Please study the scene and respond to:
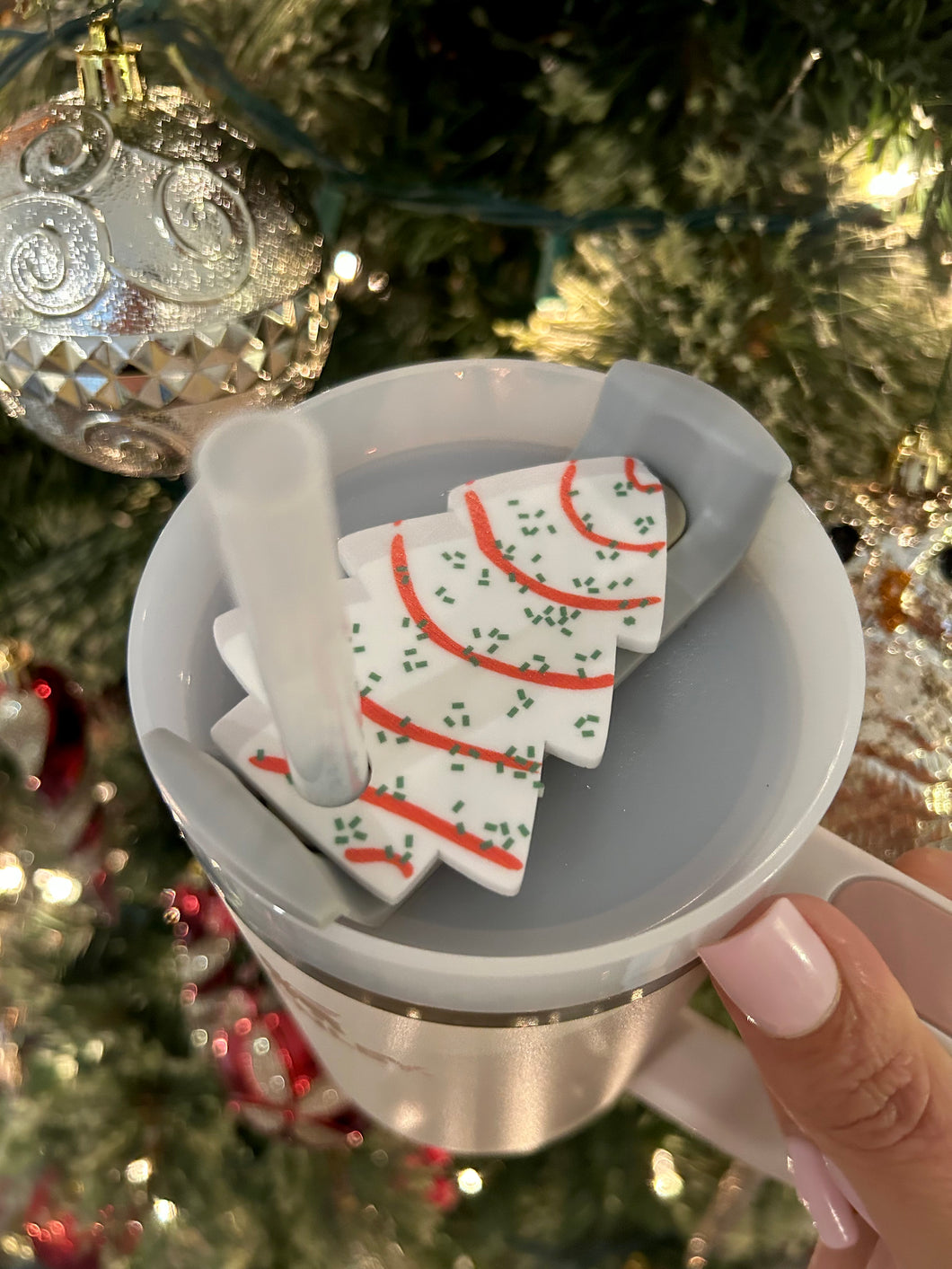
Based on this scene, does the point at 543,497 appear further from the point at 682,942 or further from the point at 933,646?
the point at 933,646

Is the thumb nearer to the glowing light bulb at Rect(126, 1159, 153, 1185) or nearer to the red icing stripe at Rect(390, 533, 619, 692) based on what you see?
the red icing stripe at Rect(390, 533, 619, 692)

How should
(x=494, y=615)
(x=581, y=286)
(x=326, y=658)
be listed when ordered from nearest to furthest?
(x=326, y=658)
(x=494, y=615)
(x=581, y=286)

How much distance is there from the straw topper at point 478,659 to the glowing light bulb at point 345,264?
8.3 inches

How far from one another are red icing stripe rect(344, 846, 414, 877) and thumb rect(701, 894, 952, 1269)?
0.28 feet

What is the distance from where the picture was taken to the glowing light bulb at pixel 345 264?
48 cm

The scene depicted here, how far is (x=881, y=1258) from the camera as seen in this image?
37 centimetres

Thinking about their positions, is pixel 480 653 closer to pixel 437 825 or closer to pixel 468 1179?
pixel 437 825

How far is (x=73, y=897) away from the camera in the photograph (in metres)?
0.52

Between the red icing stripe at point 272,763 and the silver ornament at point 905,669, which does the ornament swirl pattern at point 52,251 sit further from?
the silver ornament at point 905,669

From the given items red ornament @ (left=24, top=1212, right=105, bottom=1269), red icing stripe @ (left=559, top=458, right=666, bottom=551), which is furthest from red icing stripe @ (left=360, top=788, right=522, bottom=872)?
red ornament @ (left=24, top=1212, right=105, bottom=1269)

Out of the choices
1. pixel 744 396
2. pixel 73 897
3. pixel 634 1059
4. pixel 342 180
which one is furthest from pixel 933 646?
pixel 73 897

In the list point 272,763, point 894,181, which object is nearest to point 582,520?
point 272,763

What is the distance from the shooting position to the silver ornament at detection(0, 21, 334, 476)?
0.34m

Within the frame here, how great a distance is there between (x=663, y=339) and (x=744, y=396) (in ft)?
0.17
